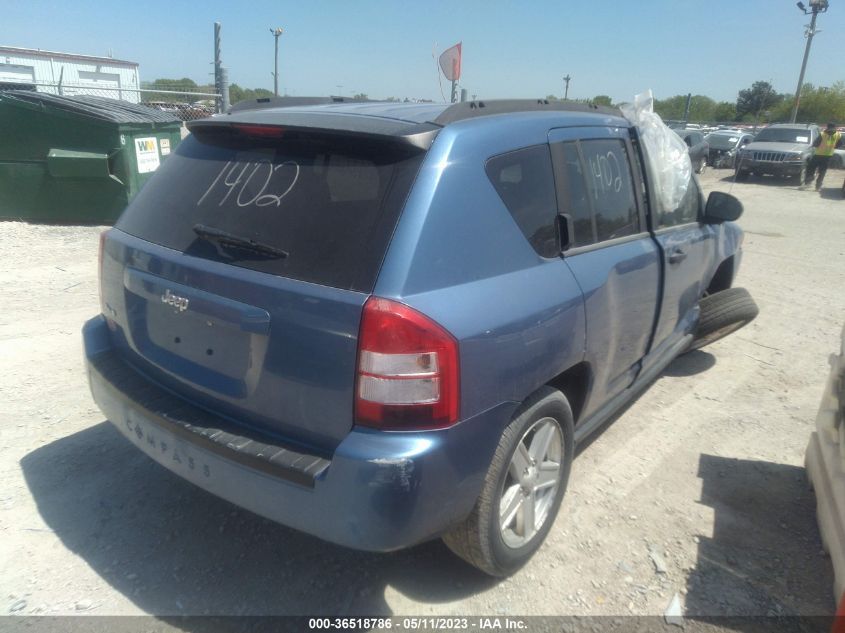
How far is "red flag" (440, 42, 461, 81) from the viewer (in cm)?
586

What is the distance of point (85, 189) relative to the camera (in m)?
8.27

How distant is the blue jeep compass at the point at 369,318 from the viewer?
196 centimetres

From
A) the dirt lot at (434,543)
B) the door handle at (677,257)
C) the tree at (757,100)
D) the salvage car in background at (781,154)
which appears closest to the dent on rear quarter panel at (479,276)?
the dirt lot at (434,543)

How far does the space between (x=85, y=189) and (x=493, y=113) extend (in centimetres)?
745

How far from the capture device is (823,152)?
17234 mm

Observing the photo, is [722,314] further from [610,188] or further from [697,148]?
[697,148]

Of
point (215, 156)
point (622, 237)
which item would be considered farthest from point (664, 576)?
point (215, 156)

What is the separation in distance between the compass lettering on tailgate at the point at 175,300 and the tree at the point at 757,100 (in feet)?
216

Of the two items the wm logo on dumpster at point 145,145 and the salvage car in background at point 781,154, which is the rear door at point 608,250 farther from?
the salvage car in background at point 781,154

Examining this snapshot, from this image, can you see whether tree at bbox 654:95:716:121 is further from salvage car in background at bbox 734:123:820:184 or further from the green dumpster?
the green dumpster

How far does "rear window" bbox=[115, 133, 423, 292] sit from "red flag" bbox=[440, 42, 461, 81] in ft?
12.5

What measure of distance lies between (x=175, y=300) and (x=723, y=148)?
80.3 ft

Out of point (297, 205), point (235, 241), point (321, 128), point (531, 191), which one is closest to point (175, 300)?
point (235, 241)

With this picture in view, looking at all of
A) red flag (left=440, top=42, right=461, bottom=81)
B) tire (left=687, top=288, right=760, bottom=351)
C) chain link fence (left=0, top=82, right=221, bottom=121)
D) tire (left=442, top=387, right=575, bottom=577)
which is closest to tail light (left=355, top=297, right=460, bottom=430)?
tire (left=442, top=387, right=575, bottom=577)
